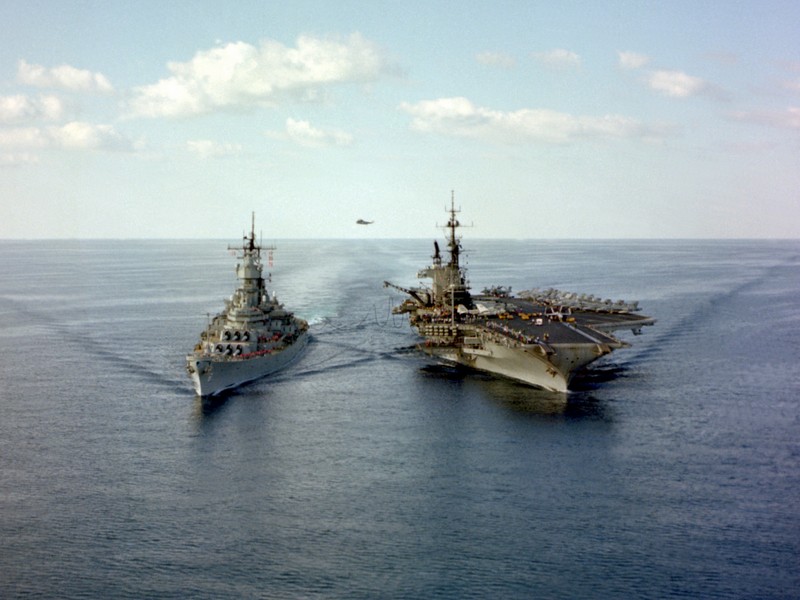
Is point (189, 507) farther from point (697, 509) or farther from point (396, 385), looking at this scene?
point (396, 385)

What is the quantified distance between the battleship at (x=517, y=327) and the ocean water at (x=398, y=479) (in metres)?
2.50

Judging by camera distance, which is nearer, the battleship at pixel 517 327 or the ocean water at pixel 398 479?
the ocean water at pixel 398 479

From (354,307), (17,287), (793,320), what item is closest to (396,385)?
(354,307)

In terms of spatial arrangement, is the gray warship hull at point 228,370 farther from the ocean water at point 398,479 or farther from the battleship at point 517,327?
the battleship at point 517,327

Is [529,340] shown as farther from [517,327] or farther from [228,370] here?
[228,370]

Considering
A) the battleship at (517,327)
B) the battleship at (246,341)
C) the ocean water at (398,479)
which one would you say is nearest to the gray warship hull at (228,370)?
the battleship at (246,341)

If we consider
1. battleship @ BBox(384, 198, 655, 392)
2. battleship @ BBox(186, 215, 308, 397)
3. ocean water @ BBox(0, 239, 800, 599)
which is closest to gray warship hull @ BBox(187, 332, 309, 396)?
battleship @ BBox(186, 215, 308, 397)

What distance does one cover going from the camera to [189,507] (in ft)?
118

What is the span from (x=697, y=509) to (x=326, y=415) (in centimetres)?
2620

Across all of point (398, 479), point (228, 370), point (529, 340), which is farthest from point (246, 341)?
point (398, 479)

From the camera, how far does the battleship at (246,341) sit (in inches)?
2304

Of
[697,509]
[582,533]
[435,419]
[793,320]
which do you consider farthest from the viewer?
[793,320]

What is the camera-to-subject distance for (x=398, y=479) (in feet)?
131

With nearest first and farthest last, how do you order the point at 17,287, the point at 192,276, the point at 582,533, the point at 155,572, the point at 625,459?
the point at 155,572
the point at 582,533
the point at 625,459
the point at 17,287
the point at 192,276
